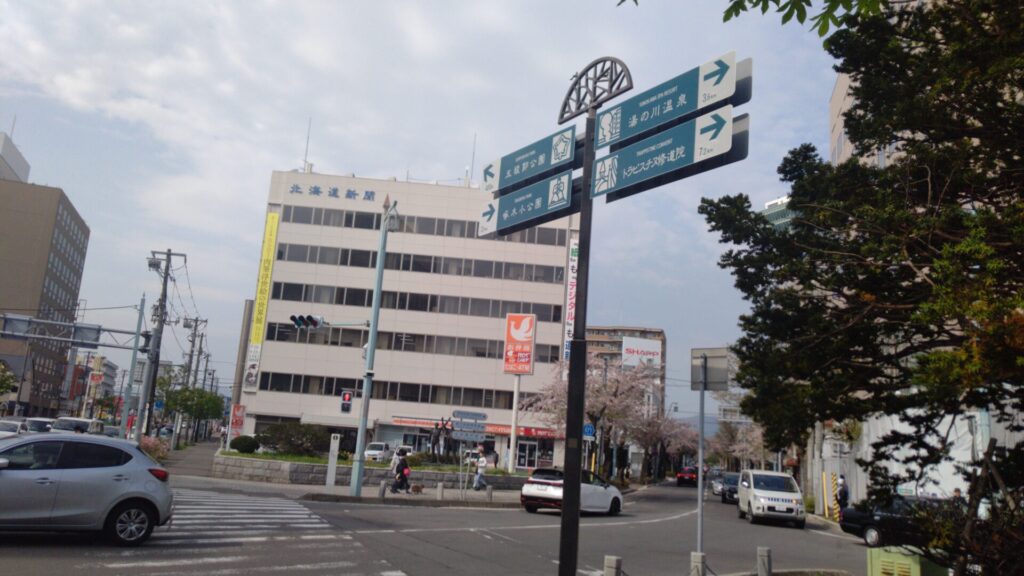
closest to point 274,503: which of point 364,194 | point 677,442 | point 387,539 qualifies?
point 387,539

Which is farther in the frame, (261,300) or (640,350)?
(640,350)

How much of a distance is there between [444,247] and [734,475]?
28384 mm

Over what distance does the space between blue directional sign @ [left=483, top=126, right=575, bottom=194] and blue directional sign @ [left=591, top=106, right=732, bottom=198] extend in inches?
34.8

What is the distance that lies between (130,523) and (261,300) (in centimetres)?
4870

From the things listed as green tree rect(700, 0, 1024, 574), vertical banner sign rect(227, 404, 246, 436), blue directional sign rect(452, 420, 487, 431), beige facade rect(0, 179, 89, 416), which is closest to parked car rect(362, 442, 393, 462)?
vertical banner sign rect(227, 404, 246, 436)

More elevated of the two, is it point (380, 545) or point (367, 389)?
point (367, 389)

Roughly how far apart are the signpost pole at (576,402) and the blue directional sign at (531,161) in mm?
505

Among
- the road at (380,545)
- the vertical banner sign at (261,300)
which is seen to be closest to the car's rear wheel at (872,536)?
the road at (380,545)

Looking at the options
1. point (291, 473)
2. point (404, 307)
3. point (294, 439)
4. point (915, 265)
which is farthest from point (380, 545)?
point (404, 307)

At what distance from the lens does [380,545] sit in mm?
12727

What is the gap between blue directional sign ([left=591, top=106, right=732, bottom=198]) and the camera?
843 centimetres

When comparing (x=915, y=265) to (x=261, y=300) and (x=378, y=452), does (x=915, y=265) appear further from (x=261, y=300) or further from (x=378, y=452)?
(x=261, y=300)

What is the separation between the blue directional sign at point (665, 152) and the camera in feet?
27.7

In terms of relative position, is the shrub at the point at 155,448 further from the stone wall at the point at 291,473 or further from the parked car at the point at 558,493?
the parked car at the point at 558,493
